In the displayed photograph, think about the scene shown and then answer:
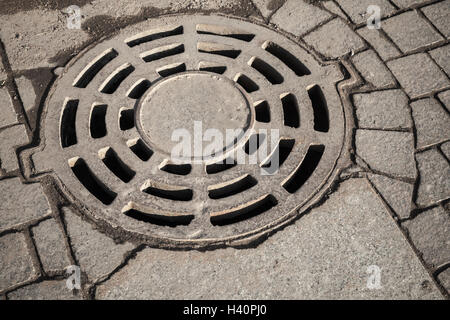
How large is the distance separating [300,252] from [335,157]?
0.61m

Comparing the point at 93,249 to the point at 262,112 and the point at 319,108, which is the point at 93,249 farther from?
the point at 319,108

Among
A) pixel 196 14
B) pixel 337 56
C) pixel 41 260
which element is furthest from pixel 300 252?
pixel 196 14

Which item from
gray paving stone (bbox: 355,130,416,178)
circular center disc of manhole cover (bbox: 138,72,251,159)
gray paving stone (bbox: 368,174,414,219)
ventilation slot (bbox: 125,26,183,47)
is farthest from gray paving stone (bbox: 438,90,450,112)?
ventilation slot (bbox: 125,26,183,47)

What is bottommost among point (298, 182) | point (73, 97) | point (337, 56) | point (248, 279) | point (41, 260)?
point (248, 279)

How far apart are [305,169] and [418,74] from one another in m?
1.01

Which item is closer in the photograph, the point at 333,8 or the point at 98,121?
the point at 98,121

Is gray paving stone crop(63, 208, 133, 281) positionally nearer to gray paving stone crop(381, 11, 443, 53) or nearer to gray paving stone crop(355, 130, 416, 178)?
gray paving stone crop(355, 130, 416, 178)

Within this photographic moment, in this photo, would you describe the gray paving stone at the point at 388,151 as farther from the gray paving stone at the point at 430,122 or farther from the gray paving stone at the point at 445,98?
the gray paving stone at the point at 445,98

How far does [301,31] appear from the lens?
3.09 m

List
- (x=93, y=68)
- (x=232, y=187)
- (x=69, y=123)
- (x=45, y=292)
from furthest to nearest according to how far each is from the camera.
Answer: (x=93, y=68) → (x=69, y=123) → (x=232, y=187) → (x=45, y=292)

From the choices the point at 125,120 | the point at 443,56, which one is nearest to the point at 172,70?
the point at 125,120

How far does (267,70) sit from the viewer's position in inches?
115

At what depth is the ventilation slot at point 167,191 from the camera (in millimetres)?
2377

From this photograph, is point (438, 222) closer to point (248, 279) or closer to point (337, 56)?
point (248, 279)
